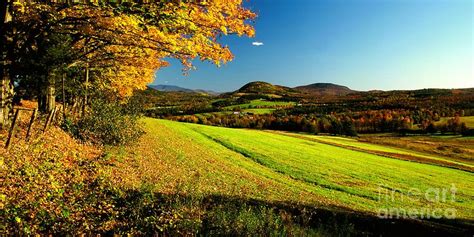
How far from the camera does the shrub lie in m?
20.8

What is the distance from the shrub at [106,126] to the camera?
20.8 meters

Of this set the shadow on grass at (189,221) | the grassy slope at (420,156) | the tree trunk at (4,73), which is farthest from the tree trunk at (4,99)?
the grassy slope at (420,156)

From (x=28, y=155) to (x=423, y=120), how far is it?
168 m

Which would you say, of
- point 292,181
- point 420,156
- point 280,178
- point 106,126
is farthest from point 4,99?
point 420,156

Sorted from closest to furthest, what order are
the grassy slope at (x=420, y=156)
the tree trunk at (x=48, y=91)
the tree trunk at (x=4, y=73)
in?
the tree trunk at (x=4, y=73) < the tree trunk at (x=48, y=91) < the grassy slope at (x=420, y=156)

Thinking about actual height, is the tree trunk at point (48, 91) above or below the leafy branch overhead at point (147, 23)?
below

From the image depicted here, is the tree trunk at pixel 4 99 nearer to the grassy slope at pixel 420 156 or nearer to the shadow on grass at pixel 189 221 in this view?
the shadow on grass at pixel 189 221

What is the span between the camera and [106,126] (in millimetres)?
21688

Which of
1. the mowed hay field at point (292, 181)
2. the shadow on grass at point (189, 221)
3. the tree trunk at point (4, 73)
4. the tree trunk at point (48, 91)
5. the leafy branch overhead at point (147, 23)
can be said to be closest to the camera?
the shadow on grass at point (189, 221)

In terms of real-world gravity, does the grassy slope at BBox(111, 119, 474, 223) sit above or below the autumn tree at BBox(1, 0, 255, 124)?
below

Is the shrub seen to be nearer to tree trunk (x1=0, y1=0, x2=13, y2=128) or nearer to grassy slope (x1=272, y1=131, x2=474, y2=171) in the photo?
tree trunk (x1=0, y1=0, x2=13, y2=128)

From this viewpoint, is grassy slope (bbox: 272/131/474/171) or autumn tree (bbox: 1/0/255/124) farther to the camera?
grassy slope (bbox: 272/131/474/171)

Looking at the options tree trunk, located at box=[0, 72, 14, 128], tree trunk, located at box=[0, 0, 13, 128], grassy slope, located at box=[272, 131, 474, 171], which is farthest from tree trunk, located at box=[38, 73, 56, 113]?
grassy slope, located at box=[272, 131, 474, 171]

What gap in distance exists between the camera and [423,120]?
493ft
